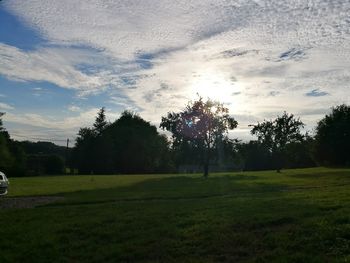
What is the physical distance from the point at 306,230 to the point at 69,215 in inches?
368

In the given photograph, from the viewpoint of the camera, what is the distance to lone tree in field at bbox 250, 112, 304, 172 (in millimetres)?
78812

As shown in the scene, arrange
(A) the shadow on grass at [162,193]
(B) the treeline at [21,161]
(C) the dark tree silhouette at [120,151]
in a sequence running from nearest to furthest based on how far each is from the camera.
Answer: (A) the shadow on grass at [162,193] → (B) the treeline at [21,161] → (C) the dark tree silhouette at [120,151]

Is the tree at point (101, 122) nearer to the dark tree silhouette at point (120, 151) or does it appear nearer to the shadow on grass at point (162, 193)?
the dark tree silhouette at point (120, 151)

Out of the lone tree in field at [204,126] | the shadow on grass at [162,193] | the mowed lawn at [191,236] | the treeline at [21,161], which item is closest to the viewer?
the mowed lawn at [191,236]

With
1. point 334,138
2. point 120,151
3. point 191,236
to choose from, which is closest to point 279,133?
point 334,138

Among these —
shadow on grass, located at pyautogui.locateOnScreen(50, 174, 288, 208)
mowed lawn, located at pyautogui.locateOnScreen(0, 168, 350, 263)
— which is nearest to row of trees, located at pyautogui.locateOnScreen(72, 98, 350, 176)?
shadow on grass, located at pyautogui.locateOnScreen(50, 174, 288, 208)

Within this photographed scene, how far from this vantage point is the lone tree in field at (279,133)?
78812mm

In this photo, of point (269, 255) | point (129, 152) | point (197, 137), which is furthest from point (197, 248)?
point (129, 152)

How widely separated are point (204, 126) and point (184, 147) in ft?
16.6

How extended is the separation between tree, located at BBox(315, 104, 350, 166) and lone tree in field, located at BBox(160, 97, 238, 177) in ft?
84.7

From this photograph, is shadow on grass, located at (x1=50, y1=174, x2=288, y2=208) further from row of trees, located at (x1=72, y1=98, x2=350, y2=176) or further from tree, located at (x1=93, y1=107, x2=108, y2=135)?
tree, located at (x1=93, y1=107, x2=108, y2=135)

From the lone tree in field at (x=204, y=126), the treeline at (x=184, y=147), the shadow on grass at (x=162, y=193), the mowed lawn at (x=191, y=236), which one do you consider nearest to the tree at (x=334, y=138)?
the treeline at (x=184, y=147)

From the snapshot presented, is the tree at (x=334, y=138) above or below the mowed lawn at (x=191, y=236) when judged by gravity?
above

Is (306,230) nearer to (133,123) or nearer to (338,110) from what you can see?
(338,110)
